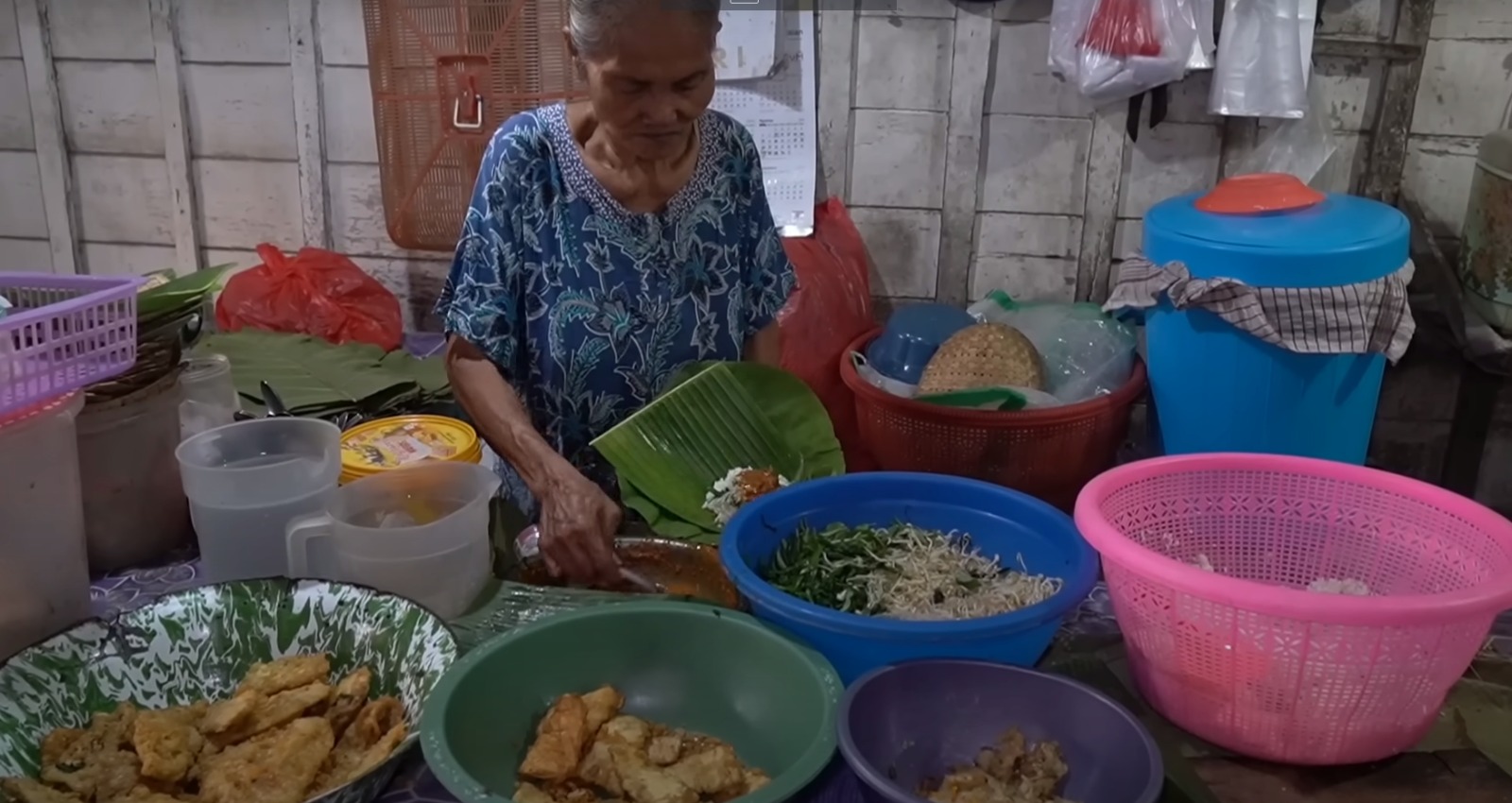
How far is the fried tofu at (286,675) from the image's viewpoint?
1116 mm

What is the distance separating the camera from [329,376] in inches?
94.3

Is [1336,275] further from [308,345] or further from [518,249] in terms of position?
[308,345]

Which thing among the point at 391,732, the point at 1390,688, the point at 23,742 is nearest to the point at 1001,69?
the point at 1390,688

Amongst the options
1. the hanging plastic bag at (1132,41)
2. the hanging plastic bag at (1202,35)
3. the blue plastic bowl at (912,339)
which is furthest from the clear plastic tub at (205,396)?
the hanging plastic bag at (1202,35)

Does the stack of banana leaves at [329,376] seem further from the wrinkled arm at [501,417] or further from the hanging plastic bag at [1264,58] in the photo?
the hanging plastic bag at [1264,58]

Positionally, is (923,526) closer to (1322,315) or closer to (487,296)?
(487,296)

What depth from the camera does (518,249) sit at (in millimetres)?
1613

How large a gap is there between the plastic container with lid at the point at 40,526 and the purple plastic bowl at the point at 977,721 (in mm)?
826

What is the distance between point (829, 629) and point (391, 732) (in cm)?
41

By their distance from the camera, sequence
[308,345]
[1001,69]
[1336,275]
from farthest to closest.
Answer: [1001,69]
[308,345]
[1336,275]

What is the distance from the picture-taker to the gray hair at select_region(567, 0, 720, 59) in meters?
1.41

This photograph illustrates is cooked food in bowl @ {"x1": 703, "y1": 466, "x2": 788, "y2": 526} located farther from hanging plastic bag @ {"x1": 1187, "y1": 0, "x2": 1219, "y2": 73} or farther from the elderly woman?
hanging plastic bag @ {"x1": 1187, "y1": 0, "x2": 1219, "y2": 73}

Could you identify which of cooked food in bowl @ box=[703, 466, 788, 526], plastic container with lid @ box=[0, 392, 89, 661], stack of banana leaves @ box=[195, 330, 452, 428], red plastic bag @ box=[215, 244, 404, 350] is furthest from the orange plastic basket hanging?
plastic container with lid @ box=[0, 392, 89, 661]

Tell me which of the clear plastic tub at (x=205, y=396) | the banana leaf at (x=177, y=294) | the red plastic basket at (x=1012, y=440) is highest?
the banana leaf at (x=177, y=294)
